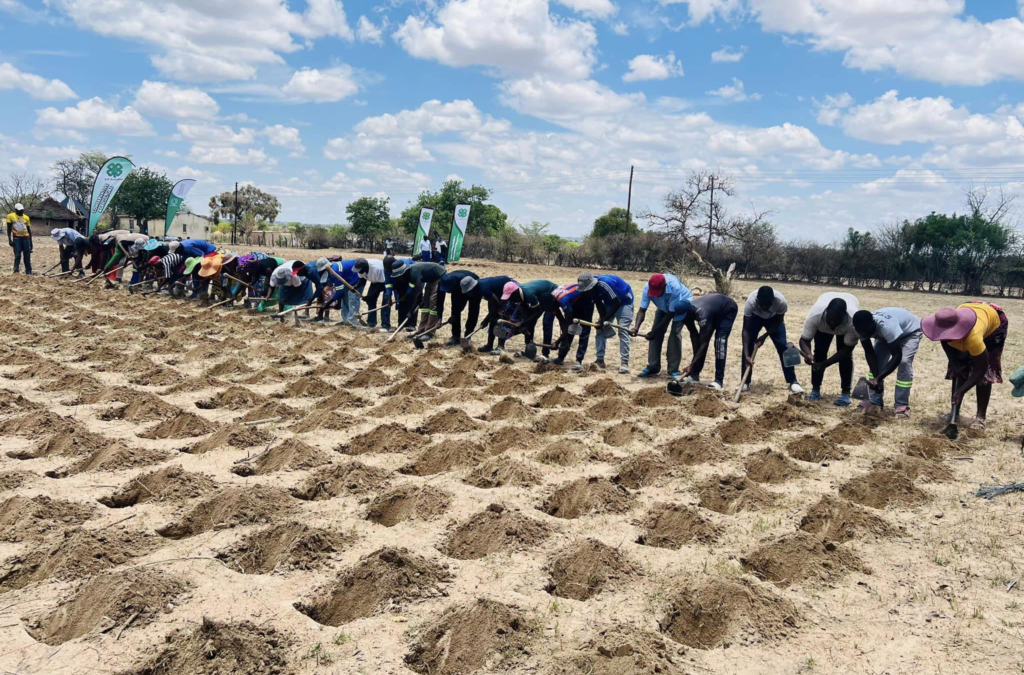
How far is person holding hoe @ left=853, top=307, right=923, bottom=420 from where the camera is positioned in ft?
23.9

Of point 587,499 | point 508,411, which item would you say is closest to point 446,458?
point 587,499

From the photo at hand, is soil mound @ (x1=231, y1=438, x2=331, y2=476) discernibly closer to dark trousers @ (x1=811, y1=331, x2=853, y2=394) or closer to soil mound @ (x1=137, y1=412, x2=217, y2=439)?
soil mound @ (x1=137, y1=412, x2=217, y2=439)

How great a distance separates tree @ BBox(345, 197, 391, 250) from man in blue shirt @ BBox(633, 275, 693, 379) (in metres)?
40.0

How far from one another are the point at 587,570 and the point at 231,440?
10.5 feet

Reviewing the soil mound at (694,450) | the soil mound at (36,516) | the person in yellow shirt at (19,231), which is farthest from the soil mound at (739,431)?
the person in yellow shirt at (19,231)

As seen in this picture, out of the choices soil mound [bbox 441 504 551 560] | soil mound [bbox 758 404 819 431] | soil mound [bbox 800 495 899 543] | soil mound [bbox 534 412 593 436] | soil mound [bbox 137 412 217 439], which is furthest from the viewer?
soil mound [bbox 758 404 819 431]

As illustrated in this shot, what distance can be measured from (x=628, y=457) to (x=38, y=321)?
32.3 ft

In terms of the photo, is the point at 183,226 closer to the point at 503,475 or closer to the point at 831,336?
the point at 831,336

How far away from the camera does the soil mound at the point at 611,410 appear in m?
7.27

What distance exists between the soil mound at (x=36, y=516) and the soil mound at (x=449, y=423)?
2.73 metres

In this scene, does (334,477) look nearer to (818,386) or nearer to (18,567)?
(18,567)

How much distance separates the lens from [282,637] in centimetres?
329

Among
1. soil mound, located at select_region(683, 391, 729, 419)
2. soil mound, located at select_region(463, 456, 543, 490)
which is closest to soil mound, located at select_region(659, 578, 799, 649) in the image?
soil mound, located at select_region(463, 456, 543, 490)

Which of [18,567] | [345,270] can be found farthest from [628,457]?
[345,270]
